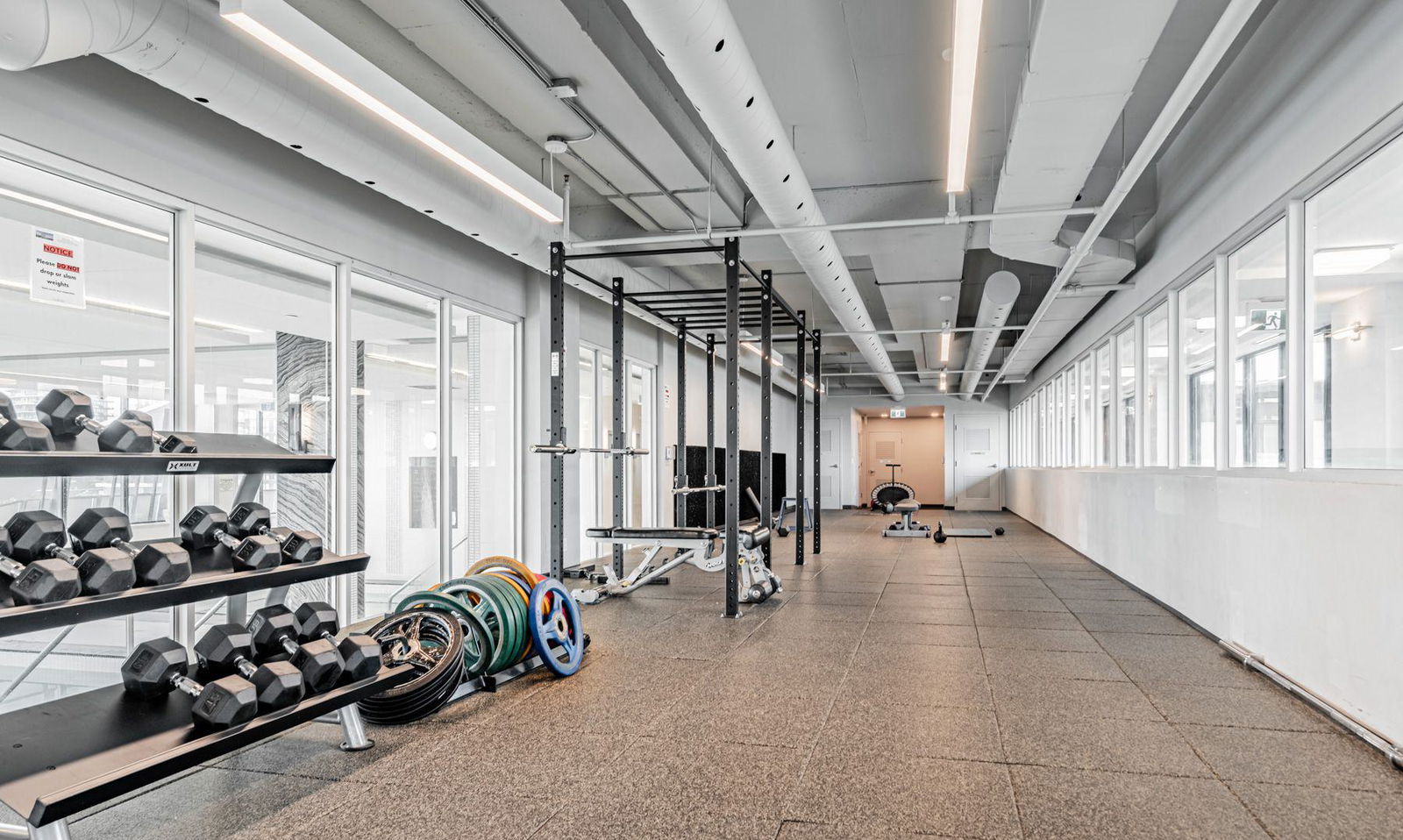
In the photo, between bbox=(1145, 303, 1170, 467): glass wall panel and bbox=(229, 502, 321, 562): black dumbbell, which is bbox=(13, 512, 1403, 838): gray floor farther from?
bbox=(1145, 303, 1170, 467): glass wall panel

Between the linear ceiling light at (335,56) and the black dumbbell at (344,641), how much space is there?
79.6 inches

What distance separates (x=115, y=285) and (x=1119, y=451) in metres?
8.75

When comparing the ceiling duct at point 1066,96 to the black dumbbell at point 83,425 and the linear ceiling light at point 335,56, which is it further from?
the black dumbbell at point 83,425

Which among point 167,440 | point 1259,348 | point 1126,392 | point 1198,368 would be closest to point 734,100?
point 167,440

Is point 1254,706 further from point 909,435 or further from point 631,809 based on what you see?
point 909,435

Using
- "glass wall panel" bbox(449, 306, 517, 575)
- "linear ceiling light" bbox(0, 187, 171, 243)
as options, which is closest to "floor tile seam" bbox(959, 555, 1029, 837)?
"glass wall panel" bbox(449, 306, 517, 575)

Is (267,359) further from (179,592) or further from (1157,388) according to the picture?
(1157,388)

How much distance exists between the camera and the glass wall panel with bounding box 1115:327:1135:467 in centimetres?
869

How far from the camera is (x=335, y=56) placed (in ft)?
10.7

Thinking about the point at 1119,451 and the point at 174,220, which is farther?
the point at 1119,451

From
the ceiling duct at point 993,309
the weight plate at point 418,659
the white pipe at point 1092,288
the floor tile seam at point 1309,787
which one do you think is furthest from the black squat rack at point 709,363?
the floor tile seam at point 1309,787

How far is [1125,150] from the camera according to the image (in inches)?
243

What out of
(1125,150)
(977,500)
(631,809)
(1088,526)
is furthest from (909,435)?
(631,809)

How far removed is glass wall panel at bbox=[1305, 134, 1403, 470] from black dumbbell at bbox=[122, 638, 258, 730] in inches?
169
